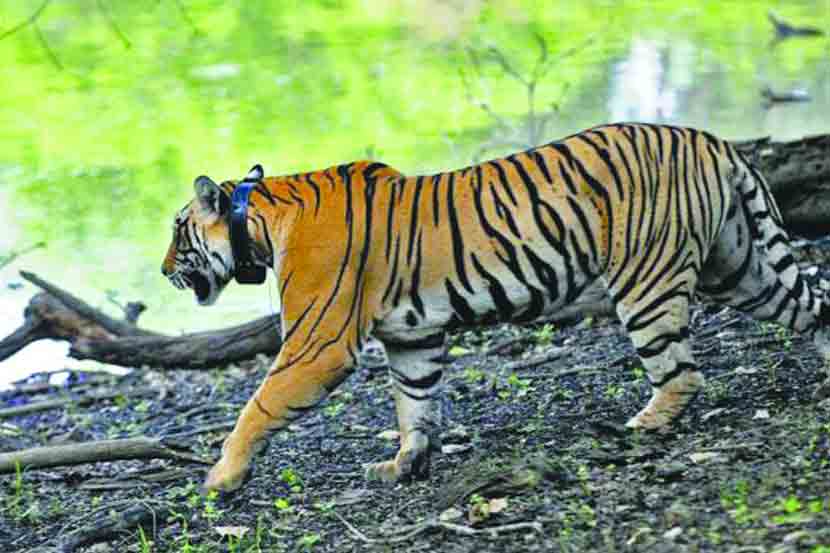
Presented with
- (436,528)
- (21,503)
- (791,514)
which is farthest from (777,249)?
(21,503)

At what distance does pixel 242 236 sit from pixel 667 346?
6.16 ft

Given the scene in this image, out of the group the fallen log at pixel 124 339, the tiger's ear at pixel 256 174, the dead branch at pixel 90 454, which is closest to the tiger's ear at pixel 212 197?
the tiger's ear at pixel 256 174

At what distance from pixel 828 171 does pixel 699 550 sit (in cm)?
431

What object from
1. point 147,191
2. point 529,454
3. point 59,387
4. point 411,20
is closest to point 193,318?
point 59,387

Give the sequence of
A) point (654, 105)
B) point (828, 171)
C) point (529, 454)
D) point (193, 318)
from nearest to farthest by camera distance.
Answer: point (529, 454) → point (828, 171) → point (193, 318) → point (654, 105)

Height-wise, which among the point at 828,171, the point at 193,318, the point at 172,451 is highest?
the point at 828,171

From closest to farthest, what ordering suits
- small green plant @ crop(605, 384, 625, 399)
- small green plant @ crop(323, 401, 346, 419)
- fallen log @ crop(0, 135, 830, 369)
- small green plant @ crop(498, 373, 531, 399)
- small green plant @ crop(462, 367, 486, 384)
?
1. small green plant @ crop(605, 384, 625, 399)
2. small green plant @ crop(498, 373, 531, 399)
3. small green plant @ crop(323, 401, 346, 419)
4. small green plant @ crop(462, 367, 486, 384)
5. fallen log @ crop(0, 135, 830, 369)

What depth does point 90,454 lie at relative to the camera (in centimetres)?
634

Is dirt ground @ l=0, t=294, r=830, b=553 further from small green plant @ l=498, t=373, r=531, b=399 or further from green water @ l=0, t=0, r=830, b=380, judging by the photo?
green water @ l=0, t=0, r=830, b=380

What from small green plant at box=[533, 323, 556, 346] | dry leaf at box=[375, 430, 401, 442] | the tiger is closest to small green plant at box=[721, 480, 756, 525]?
the tiger

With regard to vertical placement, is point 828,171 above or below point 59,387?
above

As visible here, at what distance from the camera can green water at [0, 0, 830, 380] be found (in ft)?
45.4

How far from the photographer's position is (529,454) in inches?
232

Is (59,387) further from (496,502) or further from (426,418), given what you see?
(496,502)
